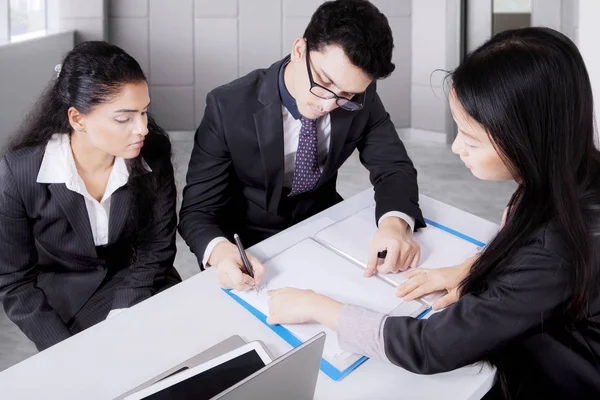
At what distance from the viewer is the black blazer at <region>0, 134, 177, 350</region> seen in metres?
1.37

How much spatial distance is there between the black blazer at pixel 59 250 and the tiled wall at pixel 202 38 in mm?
2255

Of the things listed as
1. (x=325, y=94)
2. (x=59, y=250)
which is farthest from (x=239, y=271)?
(x=59, y=250)

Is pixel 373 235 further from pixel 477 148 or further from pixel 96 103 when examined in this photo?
pixel 96 103

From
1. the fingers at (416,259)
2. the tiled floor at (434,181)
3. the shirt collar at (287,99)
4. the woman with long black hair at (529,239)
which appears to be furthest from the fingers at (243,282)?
the tiled floor at (434,181)

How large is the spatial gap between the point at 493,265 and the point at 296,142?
0.78 meters

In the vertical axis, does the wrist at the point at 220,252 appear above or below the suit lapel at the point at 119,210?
below

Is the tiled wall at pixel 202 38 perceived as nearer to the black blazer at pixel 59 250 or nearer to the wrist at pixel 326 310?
the black blazer at pixel 59 250

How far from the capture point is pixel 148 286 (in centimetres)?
151

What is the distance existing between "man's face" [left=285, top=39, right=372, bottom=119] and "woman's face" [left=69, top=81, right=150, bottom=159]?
39 cm

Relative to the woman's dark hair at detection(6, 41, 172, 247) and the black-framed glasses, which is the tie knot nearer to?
the black-framed glasses

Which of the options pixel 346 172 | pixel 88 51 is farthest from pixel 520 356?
pixel 346 172

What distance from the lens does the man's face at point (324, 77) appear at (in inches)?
52.9

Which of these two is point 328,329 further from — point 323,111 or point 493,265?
point 323,111

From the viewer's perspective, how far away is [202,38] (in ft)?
11.9
